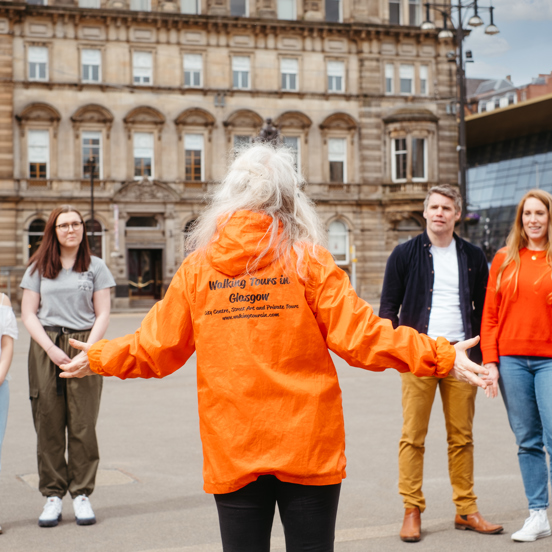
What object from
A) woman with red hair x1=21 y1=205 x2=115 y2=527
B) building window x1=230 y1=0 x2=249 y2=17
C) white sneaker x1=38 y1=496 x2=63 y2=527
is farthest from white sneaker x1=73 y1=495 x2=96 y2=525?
building window x1=230 y1=0 x2=249 y2=17

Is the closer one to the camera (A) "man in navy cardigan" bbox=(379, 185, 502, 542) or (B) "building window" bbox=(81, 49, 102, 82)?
(A) "man in navy cardigan" bbox=(379, 185, 502, 542)

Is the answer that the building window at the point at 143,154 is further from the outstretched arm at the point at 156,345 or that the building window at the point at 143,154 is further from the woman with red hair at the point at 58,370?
the outstretched arm at the point at 156,345

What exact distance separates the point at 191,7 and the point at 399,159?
13.7 meters

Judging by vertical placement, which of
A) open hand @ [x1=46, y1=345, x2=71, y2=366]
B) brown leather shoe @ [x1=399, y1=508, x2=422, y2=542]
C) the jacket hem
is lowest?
brown leather shoe @ [x1=399, y1=508, x2=422, y2=542]

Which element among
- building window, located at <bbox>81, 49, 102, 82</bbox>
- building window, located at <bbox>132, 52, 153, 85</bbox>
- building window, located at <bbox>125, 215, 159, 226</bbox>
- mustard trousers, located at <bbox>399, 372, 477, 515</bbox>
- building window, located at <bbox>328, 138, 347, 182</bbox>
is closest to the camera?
mustard trousers, located at <bbox>399, 372, 477, 515</bbox>

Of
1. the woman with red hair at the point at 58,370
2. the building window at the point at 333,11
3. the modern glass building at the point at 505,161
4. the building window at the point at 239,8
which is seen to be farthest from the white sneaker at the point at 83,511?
the modern glass building at the point at 505,161

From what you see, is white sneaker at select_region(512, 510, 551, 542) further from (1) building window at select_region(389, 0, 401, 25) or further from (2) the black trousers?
(1) building window at select_region(389, 0, 401, 25)

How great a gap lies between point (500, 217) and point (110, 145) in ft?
106

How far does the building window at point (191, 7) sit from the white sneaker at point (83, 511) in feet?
131

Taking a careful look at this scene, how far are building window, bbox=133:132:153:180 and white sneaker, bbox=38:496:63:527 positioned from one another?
3727 centimetres

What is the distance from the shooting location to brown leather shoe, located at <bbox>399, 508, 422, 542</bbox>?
534cm

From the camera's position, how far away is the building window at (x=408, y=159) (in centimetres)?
4500

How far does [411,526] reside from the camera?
541cm

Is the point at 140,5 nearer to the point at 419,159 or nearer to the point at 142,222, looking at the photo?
the point at 142,222
